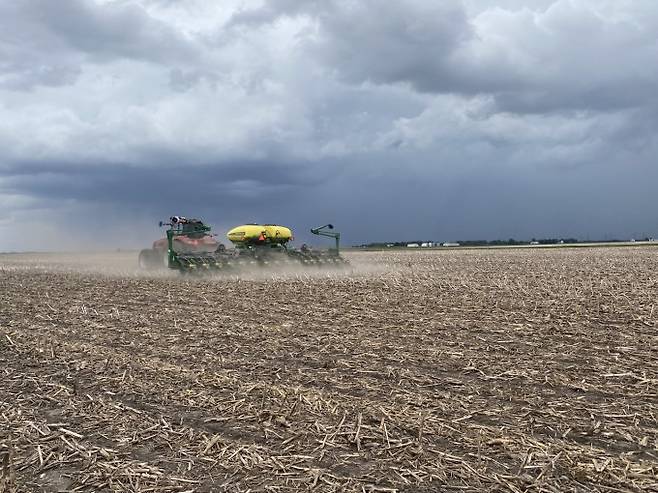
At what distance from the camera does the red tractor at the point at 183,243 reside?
26.5 metres

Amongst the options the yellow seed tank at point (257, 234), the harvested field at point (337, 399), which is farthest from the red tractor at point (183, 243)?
the harvested field at point (337, 399)

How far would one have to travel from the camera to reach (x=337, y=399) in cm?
623

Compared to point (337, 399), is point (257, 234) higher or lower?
higher

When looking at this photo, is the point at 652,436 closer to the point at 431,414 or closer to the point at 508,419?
the point at 508,419

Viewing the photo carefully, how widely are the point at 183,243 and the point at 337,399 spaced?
21816mm

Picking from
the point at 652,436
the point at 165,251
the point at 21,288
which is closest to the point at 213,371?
the point at 652,436

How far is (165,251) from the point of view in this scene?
27.4 metres

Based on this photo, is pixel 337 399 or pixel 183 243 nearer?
pixel 337 399

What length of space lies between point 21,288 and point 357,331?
48.6ft

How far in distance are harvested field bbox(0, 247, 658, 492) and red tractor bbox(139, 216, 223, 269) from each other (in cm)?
1402

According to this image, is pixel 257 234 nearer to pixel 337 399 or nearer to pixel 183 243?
pixel 183 243

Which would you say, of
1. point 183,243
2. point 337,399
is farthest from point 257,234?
point 337,399

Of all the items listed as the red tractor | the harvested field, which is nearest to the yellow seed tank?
the red tractor

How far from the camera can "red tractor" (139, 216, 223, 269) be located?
1045 inches
